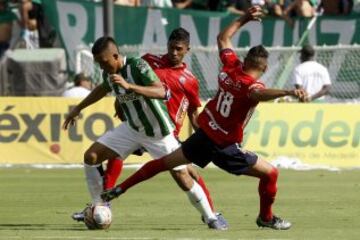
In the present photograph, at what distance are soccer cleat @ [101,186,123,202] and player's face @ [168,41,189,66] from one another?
226cm

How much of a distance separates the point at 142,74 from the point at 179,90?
1.88 m

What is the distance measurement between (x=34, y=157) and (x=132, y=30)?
4.66m

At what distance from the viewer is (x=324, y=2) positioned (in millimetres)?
25844

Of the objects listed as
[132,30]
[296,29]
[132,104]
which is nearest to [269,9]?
[296,29]

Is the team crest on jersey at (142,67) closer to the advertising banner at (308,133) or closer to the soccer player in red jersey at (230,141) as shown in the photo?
the soccer player in red jersey at (230,141)

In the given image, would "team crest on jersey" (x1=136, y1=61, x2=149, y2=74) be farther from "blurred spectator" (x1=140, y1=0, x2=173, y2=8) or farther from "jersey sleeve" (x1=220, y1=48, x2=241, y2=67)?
"blurred spectator" (x1=140, y1=0, x2=173, y2=8)

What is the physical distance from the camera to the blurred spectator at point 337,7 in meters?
25.5

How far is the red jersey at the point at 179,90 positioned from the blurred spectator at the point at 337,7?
1151 centimetres

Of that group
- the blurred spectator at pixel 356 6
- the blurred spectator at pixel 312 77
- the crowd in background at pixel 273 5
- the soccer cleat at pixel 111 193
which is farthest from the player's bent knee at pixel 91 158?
the blurred spectator at pixel 356 6

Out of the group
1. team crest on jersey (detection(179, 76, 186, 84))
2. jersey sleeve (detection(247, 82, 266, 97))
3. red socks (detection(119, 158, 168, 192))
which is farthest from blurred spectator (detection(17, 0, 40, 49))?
jersey sleeve (detection(247, 82, 266, 97))

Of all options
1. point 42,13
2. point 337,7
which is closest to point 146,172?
point 42,13

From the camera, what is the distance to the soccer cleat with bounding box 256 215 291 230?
12.3 metres

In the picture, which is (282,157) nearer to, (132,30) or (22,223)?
(132,30)

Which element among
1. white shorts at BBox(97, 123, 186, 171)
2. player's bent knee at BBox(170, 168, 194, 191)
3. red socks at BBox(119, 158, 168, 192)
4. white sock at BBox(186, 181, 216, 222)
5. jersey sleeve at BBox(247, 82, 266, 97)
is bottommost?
white sock at BBox(186, 181, 216, 222)
